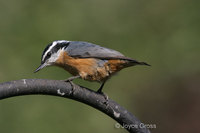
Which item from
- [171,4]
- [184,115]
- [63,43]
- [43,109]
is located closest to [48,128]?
[43,109]

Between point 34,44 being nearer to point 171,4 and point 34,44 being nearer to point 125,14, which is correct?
point 125,14

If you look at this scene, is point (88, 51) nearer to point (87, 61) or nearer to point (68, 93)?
point (87, 61)

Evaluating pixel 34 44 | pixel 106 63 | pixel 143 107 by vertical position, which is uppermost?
pixel 106 63

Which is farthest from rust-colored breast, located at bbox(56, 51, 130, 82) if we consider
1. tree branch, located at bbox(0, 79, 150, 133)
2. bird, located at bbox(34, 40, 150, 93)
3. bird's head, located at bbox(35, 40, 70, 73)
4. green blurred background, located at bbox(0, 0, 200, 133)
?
tree branch, located at bbox(0, 79, 150, 133)

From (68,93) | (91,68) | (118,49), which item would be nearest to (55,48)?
(91,68)

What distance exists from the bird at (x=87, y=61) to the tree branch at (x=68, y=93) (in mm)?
1168

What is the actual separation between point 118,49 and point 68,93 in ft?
11.2

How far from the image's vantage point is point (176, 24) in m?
6.86

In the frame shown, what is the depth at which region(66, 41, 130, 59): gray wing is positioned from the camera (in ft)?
14.2

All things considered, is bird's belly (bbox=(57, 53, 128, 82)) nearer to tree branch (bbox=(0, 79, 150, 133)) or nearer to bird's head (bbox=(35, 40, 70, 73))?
bird's head (bbox=(35, 40, 70, 73))

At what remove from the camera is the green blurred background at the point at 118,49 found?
199 inches

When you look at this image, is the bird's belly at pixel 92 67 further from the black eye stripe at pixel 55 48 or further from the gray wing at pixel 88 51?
the black eye stripe at pixel 55 48

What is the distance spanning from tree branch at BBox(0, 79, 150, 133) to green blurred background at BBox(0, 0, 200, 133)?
5.63 feet

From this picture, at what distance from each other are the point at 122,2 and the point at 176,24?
1.05 m
